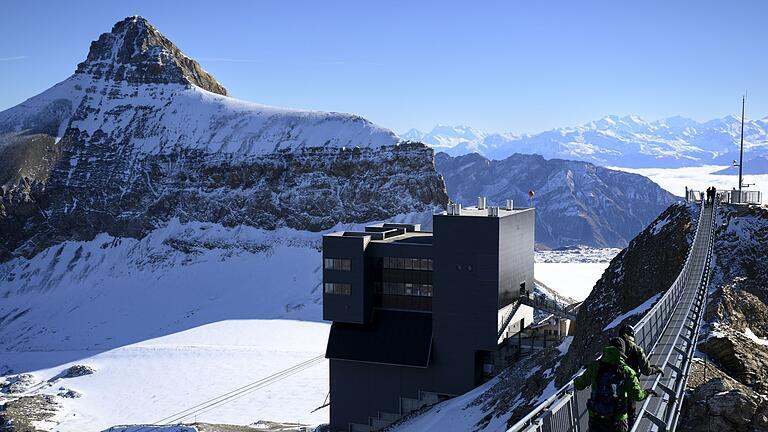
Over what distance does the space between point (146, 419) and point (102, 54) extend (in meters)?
136

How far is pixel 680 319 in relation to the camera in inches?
877

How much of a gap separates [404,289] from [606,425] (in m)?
44.4

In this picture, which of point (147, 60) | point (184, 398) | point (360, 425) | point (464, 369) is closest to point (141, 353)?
point (184, 398)

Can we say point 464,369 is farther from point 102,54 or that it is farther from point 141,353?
point 102,54

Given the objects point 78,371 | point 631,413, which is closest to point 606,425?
point 631,413

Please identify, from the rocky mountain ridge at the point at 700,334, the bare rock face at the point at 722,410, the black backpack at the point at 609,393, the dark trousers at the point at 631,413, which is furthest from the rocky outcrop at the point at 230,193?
the black backpack at the point at 609,393

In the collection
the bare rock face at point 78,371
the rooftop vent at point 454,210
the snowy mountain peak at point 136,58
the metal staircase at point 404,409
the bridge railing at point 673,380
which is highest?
the snowy mountain peak at point 136,58

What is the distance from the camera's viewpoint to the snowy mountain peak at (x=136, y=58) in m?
173

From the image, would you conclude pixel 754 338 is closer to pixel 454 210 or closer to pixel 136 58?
pixel 454 210

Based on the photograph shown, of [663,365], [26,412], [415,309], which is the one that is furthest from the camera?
[26,412]

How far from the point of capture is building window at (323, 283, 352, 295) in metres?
56.5

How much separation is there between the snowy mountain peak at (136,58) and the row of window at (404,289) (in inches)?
5218

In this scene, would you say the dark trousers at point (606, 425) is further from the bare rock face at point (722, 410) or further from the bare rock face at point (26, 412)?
the bare rock face at point (26, 412)

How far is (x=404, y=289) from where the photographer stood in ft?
187
